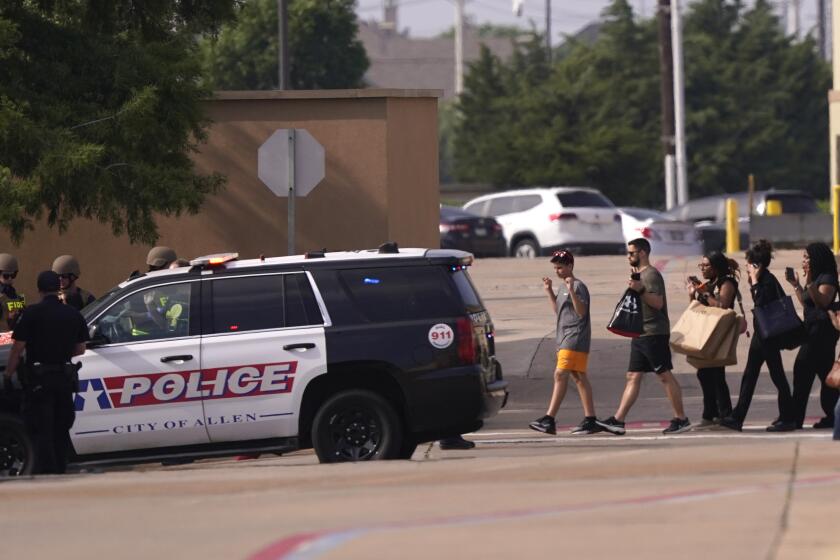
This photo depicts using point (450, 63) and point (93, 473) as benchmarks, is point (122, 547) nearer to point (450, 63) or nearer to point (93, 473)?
point (93, 473)

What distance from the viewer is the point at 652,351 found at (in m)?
13.3

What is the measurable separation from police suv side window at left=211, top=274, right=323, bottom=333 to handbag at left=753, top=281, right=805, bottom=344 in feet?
13.5

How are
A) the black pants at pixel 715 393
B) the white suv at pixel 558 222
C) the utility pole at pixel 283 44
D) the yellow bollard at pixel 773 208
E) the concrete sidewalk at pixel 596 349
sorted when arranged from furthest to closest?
the yellow bollard at pixel 773 208, the white suv at pixel 558 222, the utility pole at pixel 283 44, the concrete sidewalk at pixel 596 349, the black pants at pixel 715 393

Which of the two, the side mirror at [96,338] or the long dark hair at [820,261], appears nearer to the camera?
the side mirror at [96,338]

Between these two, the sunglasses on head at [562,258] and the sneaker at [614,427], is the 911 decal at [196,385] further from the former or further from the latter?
the sneaker at [614,427]

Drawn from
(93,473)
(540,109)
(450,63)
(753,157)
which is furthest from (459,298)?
(450,63)

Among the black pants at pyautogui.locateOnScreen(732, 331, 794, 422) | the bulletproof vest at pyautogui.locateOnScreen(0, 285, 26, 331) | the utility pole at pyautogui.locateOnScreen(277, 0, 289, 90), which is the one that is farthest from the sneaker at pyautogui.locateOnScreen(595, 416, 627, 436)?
the utility pole at pyautogui.locateOnScreen(277, 0, 289, 90)

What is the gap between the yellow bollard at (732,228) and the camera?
32000 mm

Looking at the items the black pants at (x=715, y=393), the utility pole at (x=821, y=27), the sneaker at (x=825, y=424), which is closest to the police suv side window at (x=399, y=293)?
the black pants at (x=715, y=393)

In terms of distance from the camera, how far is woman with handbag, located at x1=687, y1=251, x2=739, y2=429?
13.5 metres

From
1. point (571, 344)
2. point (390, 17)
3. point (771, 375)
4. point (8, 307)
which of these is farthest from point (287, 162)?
point (390, 17)

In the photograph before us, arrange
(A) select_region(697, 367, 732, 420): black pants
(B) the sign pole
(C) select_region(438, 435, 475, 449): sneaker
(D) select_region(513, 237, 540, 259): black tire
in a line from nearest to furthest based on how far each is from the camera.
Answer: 1. (C) select_region(438, 435, 475, 449): sneaker
2. (A) select_region(697, 367, 732, 420): black pants
3. (B) the sign pole
4. (D) select_region(513, 237, 540, 259): black tire

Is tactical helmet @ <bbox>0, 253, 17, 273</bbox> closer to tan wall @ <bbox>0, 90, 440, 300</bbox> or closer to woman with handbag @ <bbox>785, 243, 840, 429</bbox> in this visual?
tan wall @ <bbox>0, 90, 440, 300</bbox>

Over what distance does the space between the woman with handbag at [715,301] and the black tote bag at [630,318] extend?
69 cm
